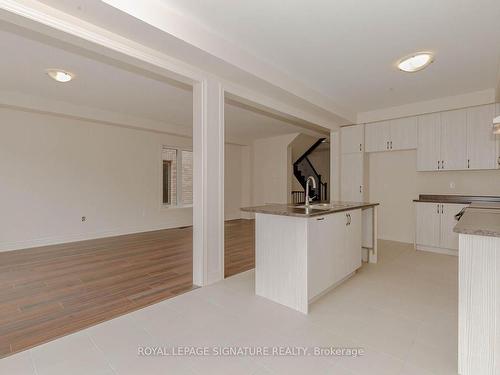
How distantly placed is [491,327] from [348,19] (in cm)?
258

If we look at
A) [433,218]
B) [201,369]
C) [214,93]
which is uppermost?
[214,93]

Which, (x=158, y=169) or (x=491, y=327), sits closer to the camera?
(x=491, y=327)

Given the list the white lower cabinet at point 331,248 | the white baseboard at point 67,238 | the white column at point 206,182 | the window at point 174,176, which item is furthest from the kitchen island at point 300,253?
the window at point 174,176

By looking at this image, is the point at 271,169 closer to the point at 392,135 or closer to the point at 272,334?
the point at 392,135

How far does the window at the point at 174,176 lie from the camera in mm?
7023

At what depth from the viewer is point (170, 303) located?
2574 millimetres

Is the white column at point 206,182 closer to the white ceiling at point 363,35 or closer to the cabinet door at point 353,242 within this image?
the white ceiling at point 363,35

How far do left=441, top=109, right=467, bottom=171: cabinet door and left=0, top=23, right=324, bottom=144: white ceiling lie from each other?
131 inches

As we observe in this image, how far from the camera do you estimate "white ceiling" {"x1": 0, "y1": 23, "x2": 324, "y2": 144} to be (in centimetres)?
290

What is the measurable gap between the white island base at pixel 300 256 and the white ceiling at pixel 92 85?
227cm

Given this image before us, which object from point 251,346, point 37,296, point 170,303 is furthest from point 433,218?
point 37,296

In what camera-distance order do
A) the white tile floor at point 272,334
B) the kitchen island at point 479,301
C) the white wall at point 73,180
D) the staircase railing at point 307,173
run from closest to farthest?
the kitchen island at point 479,301 < the white tile floor at point 272,334 < the white wall at point 73,180 < the staircase railing at point 307,173

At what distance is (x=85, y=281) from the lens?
10.3 feet

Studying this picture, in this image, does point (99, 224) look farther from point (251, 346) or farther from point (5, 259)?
point (251, 346)
